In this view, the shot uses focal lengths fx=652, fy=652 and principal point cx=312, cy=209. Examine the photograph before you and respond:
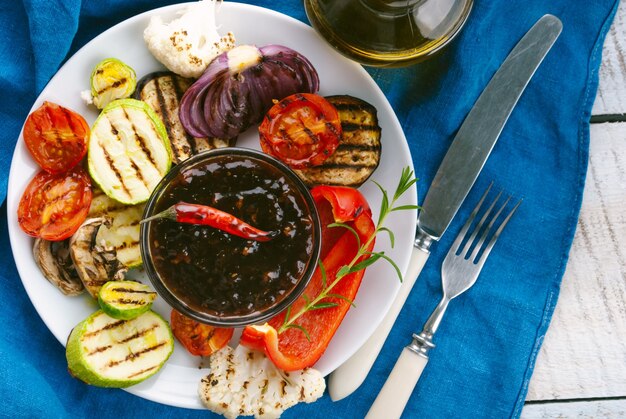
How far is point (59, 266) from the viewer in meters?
2.48

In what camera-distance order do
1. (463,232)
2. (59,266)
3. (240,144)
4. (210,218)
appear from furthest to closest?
1. (463,232)
2. (240,144)
3. (59,266)
4. (210,218)

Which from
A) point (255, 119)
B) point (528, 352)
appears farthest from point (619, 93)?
point (255, 119)

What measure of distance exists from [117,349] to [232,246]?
0.64 meters

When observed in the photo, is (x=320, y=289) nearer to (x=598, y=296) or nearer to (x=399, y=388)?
(x=399, y=388)

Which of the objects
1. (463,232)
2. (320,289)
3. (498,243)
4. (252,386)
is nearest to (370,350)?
(320,289)

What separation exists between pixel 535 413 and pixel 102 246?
2.05 m

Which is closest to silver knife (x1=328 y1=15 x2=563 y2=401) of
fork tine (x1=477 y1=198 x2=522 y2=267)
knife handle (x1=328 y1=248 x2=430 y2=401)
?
knife handle (x1=328 y1=248 x2=430 y2=401)

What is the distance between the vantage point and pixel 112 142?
2.44 metres

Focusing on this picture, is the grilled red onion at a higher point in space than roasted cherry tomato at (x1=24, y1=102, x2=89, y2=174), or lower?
higher

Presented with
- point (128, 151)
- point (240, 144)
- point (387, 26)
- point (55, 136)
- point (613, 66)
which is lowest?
point (55, 136)

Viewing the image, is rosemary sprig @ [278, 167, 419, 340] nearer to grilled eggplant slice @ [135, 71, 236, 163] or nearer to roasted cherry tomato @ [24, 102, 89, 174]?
grilled eggplant slice @ [135, 71, 236, 163]

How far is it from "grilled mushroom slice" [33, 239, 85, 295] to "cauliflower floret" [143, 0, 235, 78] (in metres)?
0.79

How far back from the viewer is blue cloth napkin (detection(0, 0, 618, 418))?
2.69 metres

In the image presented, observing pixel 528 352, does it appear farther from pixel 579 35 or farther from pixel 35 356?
pixel 35 356
